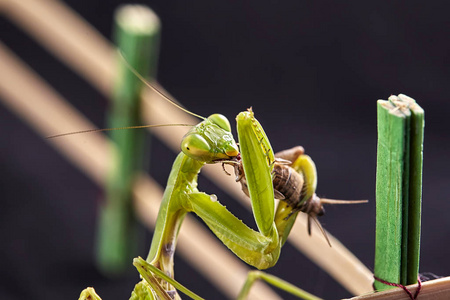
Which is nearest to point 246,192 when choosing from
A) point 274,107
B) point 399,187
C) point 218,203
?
point 218,203

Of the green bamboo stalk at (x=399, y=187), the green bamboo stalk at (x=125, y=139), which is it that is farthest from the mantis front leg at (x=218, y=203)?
the green bamboo stalk at (x=125, y=139)

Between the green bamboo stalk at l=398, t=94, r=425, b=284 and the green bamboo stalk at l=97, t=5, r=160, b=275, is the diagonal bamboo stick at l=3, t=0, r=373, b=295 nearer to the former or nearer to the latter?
the green bamboo stalk at l=97, t=5, r=160, b=275

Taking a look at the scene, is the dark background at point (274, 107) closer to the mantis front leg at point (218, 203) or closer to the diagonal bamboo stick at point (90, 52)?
the diagonal bamboo stick at point (90, 52)

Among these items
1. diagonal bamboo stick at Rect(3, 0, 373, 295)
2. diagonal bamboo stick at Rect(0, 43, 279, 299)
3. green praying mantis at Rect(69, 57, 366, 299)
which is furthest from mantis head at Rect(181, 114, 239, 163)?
diagonal bamboo stick at Rect(0, 43, 279, 299)

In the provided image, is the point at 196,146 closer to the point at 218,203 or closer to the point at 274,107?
the point at 218,203

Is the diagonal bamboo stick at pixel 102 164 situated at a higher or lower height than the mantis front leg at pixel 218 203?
lower

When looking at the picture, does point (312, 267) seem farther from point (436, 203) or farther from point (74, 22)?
point (74, 22)
